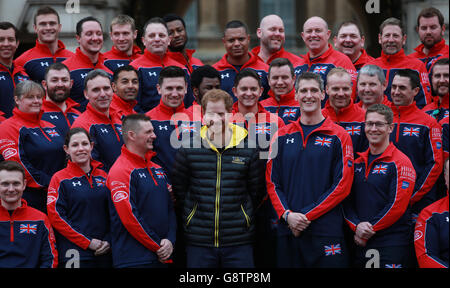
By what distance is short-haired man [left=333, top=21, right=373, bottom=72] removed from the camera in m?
8.77

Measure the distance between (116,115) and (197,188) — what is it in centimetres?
130

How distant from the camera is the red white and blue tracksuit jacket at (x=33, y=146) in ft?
23.2

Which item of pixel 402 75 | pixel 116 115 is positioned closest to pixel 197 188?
pixel 116 115

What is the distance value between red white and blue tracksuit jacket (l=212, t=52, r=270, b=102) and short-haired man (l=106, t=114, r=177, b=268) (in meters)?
1.55

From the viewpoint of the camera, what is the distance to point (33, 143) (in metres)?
7.21

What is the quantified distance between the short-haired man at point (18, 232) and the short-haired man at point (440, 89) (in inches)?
149

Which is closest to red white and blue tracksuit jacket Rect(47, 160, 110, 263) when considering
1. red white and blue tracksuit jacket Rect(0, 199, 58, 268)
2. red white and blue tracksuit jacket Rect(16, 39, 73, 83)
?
red white and blue tracksuit jacket Rect(0, 199, 58, 268)

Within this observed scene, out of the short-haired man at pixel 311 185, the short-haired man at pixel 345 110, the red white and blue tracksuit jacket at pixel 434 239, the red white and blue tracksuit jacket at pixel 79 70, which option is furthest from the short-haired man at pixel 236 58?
the red white and blue tracksuit jacket at pixel 434 239

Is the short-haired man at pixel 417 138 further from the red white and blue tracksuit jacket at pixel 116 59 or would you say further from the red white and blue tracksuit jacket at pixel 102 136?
the red white and blue tracksuit jacket at pixel 116 59

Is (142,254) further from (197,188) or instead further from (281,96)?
(281,96)

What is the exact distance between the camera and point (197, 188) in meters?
6.68

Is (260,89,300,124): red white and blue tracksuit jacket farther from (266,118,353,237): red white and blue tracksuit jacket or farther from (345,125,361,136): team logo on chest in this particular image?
(266,118,353,237): red white and blue tracksuit jacket

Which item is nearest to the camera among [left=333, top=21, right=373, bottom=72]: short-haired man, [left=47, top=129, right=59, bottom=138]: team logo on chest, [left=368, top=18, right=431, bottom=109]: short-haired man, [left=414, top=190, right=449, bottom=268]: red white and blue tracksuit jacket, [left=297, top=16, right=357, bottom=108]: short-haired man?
[left=414, top=190, right=449, bottom=268]: red white and blue tracksuit jacket
